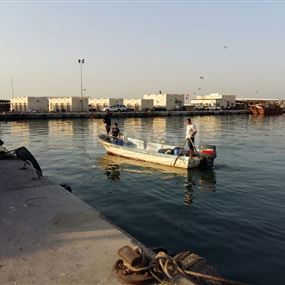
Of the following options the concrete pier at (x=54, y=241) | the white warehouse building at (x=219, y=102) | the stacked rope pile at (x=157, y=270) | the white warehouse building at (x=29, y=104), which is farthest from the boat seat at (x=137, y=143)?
the white warehouse building at (x=219, y=102)

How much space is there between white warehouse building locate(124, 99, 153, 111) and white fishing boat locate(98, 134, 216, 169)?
69.2 m

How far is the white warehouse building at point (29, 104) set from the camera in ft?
261

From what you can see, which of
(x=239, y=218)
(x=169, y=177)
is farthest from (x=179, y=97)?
(x=239, y=218)

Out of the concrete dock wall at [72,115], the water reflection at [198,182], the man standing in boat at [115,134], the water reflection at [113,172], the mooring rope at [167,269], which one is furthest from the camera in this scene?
the concrete dock wall at [72,115]

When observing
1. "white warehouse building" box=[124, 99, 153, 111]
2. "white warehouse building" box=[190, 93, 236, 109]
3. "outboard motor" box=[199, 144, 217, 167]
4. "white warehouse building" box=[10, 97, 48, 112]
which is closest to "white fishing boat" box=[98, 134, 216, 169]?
"outboard motor" box=[199, 144, 217, 167]

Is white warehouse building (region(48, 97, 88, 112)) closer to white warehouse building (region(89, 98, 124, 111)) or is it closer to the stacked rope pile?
white warehouse building (region(89, 98, 124, 111))

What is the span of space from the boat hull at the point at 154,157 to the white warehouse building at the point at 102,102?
218 ft

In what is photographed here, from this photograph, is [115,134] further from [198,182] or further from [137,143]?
[198,182]

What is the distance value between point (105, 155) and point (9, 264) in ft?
60.9

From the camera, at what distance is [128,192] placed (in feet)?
44.8

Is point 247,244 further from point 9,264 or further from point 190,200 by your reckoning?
point 9,264

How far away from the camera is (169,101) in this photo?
9550cm

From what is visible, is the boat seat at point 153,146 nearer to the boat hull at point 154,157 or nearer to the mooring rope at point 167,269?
the boat hull at point 154,157

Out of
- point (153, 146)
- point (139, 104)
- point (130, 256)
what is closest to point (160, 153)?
point (153, 146)
